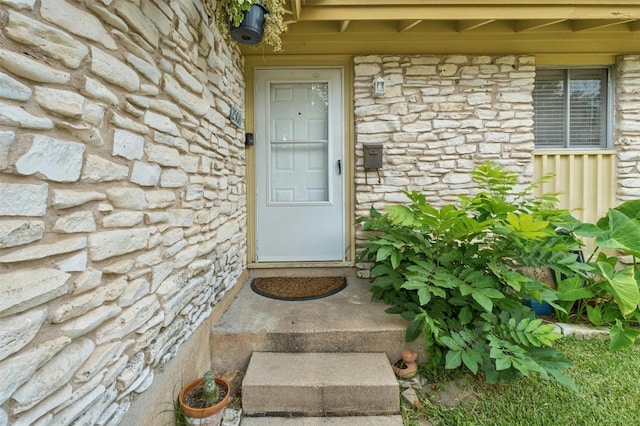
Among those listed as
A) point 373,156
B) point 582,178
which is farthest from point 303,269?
point 582,178

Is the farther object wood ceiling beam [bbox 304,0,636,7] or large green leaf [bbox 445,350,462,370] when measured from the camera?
wood ceiling beam [bbox 304,0,636,7]

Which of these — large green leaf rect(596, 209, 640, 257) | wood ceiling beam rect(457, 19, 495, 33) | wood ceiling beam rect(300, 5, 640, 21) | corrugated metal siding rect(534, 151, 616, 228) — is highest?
wood ceiling beam rect(457, 19, 495, 33)

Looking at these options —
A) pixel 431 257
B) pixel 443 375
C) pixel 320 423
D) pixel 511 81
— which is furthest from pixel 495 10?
pixel 320 423

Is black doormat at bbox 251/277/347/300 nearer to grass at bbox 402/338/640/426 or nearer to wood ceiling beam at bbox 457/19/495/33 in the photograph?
grass at bbox 402/338/640/426

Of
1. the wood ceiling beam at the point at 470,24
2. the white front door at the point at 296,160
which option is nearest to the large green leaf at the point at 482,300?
the white front door at the point at 296,160

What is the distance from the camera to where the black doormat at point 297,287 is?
2.57 meters

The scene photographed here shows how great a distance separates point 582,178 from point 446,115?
63.2 inches

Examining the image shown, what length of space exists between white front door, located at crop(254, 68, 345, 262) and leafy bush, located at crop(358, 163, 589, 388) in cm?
92

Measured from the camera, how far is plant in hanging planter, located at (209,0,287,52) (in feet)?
5.58

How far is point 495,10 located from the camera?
244 cm

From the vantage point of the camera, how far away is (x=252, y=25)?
68.8 inches

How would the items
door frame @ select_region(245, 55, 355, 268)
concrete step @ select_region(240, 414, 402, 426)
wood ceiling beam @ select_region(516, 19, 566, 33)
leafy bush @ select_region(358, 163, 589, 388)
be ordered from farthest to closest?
door frame @ select_region(245, 55, 355, 268), wood ceiling beam @ select_region(516, 19, 566, 33), leafy bush @ select_region(358, 163, 589, 388), concrete step @ select_region(240, 414, 402, 426)

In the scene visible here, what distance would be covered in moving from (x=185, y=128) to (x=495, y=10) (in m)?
2.72

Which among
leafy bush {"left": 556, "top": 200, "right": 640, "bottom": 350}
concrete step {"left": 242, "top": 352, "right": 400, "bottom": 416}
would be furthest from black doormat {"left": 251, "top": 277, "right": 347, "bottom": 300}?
leafy bush {"left": 556, "top": 200, "right": 640, "bottom": 350}
